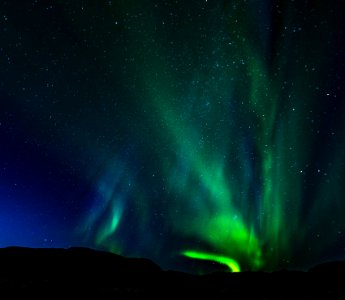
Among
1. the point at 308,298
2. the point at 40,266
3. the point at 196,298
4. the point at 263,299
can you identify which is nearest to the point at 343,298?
the point at 308,298

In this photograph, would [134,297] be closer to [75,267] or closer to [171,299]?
[171,299]

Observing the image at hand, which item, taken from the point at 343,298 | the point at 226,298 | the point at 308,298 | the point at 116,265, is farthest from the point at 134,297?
the point at 116,265

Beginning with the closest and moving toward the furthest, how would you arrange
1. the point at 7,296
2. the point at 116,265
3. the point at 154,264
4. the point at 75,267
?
the point at 7,296 < the point at 75,267 < the point at 116,265 < the point at 154,264

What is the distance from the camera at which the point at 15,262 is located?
A: 36688 millimetres

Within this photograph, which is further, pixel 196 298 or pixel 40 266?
pixel 40 266

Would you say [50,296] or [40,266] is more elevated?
[40,266]

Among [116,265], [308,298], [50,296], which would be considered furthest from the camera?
[116,265]

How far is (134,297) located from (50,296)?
14.0 feet

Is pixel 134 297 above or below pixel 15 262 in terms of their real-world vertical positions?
below

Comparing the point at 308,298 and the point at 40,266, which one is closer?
the point at 308,298

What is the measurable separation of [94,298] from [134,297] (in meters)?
2.27

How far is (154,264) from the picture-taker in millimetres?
58844

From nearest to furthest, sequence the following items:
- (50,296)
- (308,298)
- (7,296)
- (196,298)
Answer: (7,296) → (50,296) → (308,298) → (196,298)

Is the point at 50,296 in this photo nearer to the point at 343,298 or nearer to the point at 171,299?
the point at 171,299
